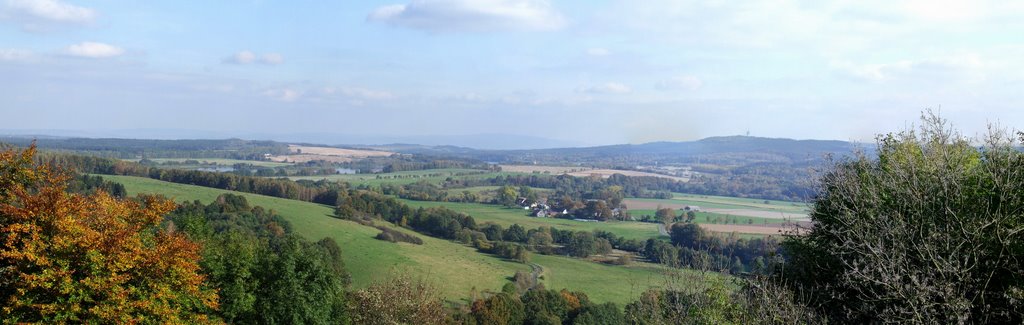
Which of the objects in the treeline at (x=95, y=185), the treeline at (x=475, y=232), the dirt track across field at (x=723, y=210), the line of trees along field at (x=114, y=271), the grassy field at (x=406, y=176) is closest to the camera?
the line of trees along field at (x=114, y=271)

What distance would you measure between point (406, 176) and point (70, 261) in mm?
128524

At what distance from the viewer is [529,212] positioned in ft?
314

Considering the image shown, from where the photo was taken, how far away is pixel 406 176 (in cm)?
14325

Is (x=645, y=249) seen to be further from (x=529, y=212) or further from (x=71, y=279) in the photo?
(x=71, y=279)

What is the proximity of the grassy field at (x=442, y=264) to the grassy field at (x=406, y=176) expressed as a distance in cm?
5088

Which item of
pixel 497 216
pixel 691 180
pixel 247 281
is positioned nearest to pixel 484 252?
pixel 497 216

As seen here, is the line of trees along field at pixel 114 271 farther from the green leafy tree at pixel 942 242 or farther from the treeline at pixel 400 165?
the treeline at pixel 400 165

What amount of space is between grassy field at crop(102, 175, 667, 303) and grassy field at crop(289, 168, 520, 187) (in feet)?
167

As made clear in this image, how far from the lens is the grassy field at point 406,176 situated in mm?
127556

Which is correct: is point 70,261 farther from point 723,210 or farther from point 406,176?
point 406,176

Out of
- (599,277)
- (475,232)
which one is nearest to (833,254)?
(599,277)

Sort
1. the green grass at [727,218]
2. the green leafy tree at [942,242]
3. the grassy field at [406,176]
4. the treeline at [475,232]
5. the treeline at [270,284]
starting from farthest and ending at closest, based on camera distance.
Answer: the grassy field at [406,176], the green grass at [727,218], the treeline at [475,232], the treeline at [270,284], the green leafy tree at [942,242]

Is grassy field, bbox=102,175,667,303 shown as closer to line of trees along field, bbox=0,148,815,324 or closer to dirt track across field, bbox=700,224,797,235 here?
dirt track across field, bbox=700,224,797,235

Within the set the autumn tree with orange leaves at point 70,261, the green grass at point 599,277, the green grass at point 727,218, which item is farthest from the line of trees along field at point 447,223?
the autumn tree with orange leaves at point 70,261
